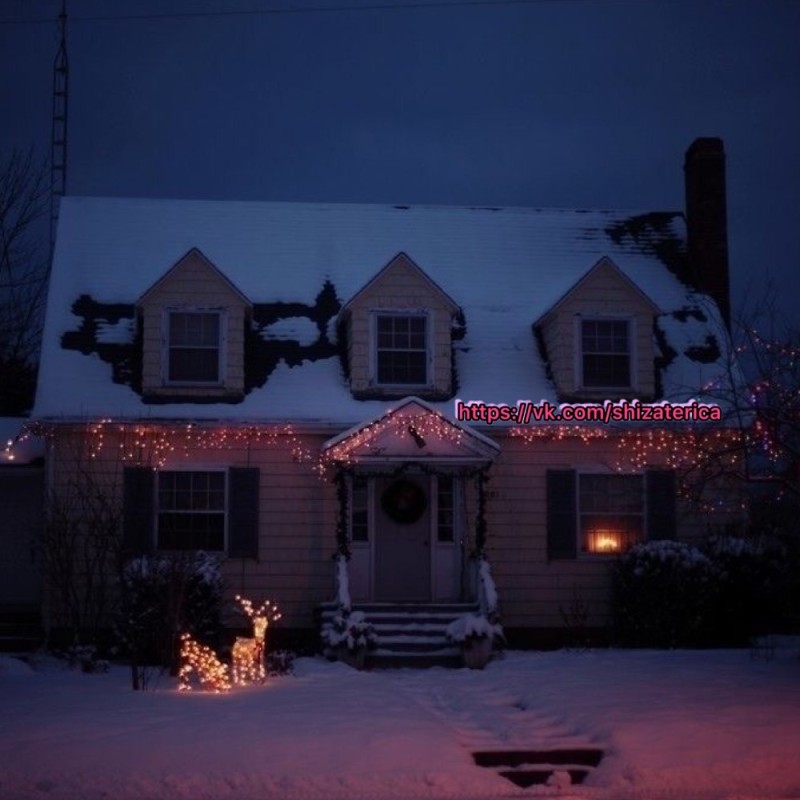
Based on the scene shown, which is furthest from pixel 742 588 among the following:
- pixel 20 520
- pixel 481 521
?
pixel 20 520

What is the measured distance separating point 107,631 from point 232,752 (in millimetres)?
8842

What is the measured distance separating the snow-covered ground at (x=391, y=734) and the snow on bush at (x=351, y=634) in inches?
66.5

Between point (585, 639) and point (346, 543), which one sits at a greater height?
point (346, 543)

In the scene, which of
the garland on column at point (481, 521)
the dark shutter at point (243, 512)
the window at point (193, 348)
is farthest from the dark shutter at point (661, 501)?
the window at point (193, 348)

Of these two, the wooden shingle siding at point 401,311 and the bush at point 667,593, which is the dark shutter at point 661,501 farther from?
the wooden shingle siding at point 401,311

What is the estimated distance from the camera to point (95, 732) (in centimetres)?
1088

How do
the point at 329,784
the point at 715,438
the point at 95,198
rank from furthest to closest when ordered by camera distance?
the point at 95,198 < the point at 715,438 < the point at 329,784

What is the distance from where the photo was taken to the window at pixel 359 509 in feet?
65.3

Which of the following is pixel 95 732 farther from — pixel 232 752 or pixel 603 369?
pixel 603 369

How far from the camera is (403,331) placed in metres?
20.3

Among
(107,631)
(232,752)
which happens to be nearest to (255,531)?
(107,631)

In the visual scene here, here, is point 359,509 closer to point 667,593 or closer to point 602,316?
point 667,593

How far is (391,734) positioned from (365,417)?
29.5 feet

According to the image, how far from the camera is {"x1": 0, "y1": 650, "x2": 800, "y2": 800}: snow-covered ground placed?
31.4 feet
